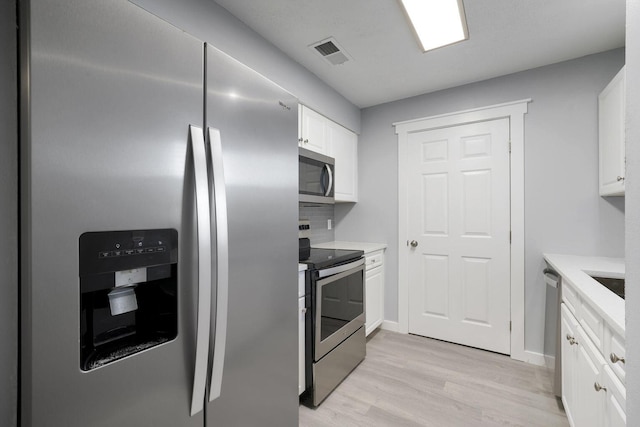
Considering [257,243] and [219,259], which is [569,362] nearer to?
[257,243]

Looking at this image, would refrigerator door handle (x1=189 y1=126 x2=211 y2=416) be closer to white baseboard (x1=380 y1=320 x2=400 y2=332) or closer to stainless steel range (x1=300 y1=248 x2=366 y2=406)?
stainless steel range (x1=300 y1=248 x2=366 y2=406)

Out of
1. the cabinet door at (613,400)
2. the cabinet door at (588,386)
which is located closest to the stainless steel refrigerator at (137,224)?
the cabinet door at (613,400)

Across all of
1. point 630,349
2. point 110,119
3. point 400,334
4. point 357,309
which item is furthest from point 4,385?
point 400,334

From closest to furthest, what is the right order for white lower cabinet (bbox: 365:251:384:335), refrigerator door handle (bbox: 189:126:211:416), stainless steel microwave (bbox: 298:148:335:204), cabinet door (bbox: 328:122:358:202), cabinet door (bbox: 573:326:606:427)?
refrigerator door handle (bbox: 189:126:211:416), cabinet door (bbox: 573:326:606:427), stainless steel microwave (bbox: 298:148:335:204), white lower cabinet (bbox: 365:251:384:335), cabinet door (bbox: 328:122:358:202)

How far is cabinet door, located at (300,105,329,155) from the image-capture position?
243 centimetres

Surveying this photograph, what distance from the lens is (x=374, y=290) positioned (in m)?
2.89

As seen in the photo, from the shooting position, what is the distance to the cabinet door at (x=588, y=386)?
1.09m

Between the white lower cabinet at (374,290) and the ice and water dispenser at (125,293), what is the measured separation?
2.07 metres

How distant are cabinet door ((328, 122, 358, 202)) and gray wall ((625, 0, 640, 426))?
2.25m

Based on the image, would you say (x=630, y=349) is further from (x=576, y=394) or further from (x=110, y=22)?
(x=110, y=22)

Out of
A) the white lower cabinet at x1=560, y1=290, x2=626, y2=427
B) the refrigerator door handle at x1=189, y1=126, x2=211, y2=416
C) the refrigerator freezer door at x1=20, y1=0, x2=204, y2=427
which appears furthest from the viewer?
the white lower cabinet at x1=560, y1=290, x2=626, y2=427

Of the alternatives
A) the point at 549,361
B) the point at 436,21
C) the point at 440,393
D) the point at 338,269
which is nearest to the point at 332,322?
the point at 338,269

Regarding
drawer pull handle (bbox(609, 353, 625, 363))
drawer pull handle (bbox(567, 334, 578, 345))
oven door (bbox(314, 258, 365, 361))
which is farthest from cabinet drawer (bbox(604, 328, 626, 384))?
oven door (bbox(314, 258, 365, 361))

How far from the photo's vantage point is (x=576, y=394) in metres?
1.40
